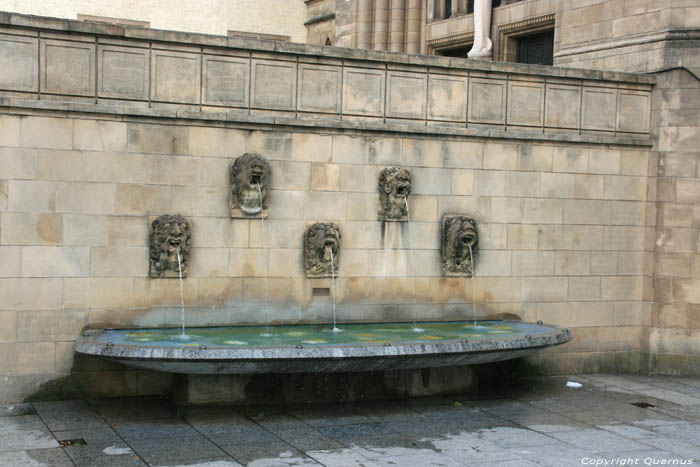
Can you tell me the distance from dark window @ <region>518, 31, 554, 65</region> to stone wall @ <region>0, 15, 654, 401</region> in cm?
501

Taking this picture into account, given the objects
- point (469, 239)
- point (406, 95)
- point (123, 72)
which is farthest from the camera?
point (469, 239)

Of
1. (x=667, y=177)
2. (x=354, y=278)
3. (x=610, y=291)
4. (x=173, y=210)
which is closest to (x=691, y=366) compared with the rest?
(x=610, y=291)

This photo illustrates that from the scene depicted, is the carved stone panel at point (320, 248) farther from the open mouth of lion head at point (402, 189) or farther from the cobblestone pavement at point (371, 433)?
the cobblestone pavement at point (371, 433)

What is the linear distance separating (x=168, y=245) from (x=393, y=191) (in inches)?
119

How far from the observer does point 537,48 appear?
17641 millimetres

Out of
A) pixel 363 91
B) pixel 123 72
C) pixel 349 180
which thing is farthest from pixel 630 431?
pixel 123 72

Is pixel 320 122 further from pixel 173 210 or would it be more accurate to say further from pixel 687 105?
pixel 687 105

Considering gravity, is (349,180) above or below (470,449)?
above

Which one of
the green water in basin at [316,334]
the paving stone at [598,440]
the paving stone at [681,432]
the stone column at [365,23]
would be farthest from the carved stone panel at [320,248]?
the stone column at [365,23]

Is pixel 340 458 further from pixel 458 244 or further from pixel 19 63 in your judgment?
pixel 19 63

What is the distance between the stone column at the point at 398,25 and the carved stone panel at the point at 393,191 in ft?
32.8

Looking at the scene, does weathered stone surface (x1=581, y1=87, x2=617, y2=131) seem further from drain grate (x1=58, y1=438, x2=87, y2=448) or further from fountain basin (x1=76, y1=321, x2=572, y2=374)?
drain grate (x1=58, y1=438, x2=87, y2=448)

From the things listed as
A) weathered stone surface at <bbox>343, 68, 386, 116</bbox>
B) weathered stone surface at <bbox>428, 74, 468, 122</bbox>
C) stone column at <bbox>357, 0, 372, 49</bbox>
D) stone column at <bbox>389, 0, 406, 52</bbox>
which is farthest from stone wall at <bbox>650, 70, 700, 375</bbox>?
stone column at <bbox>357, 0, 372, 49</bbox>

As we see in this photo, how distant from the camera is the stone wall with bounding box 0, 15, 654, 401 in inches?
384
